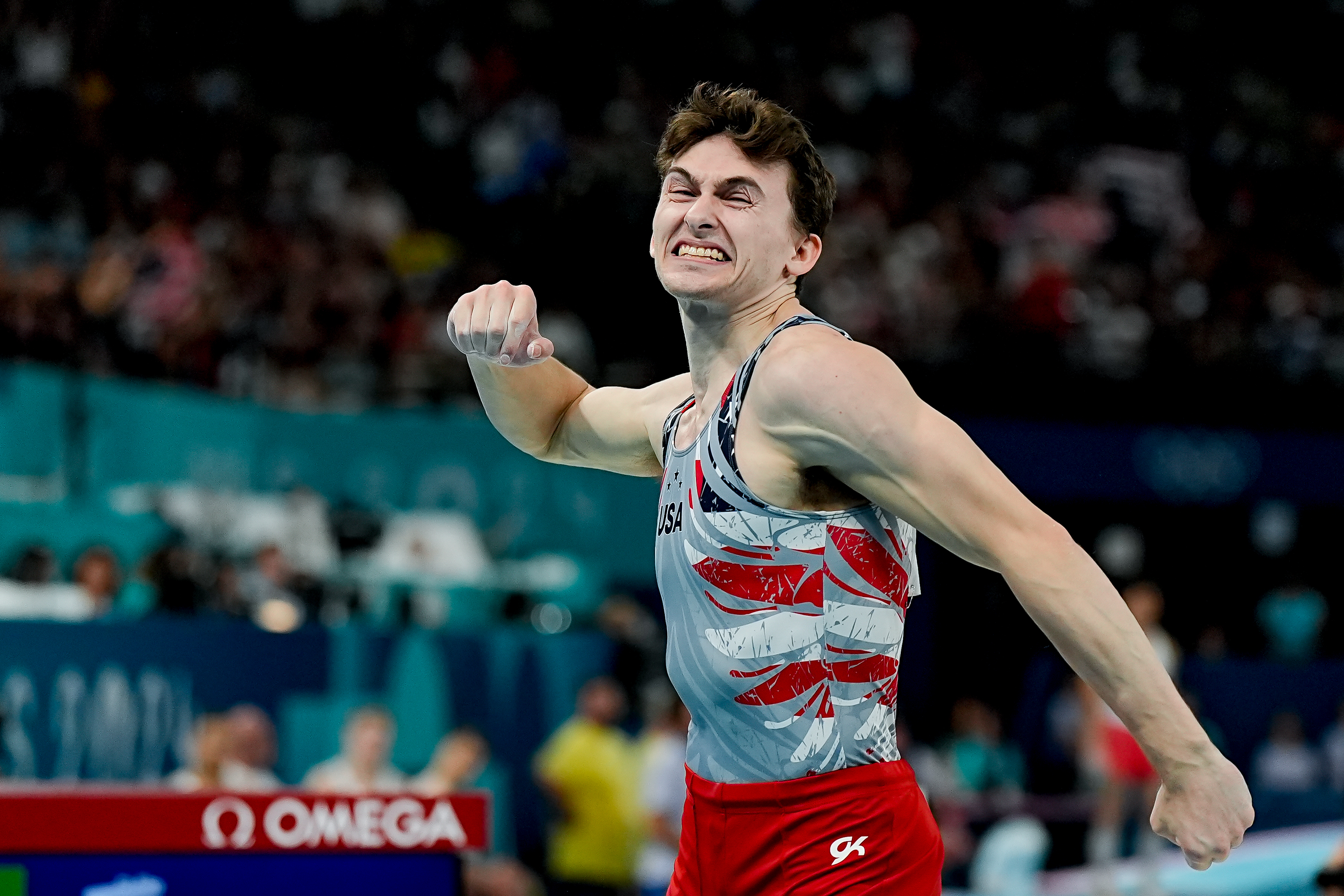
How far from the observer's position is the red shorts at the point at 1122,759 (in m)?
11.5

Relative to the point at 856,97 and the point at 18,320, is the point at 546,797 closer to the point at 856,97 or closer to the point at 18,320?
the point at 18,320

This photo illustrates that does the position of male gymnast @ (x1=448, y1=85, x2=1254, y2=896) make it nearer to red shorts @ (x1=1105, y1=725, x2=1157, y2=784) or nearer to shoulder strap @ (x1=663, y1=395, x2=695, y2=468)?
shoulder strap @ (x1=663, y1=395, x2=695, y2=468)

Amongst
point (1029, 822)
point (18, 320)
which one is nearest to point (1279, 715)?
point (1029, 822)

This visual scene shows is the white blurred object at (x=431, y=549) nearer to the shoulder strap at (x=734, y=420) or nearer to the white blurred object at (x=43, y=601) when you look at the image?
the white blurred object at (x=43, y=601)

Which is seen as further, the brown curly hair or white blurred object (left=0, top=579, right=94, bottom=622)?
white blurred object (left=0, top=579, right=94, bottom=622)

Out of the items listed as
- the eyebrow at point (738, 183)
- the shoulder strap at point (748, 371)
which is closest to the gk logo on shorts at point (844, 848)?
the shoulder strap at point (748, 371)

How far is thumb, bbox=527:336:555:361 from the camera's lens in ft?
11.8

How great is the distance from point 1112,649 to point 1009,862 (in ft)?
30.1

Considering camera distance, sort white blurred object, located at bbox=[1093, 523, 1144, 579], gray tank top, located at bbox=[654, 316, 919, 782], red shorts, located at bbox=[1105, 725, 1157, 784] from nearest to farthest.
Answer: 1. gray tank top, located at bbox=[654, 316, 919, 782]
2. red shorts, located at bbox=[1105, 725, 1157, 784]
3. white blurred object, located at bbox=[1093, 523, 1144, 579]

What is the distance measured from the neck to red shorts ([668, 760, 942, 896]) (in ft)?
2.64

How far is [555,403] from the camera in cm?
412

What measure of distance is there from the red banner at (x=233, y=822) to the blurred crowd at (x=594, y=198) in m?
7.00

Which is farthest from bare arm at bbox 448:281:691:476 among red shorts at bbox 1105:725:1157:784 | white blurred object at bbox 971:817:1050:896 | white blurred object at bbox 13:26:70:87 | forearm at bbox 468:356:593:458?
white blurred object at bbox 13:26:70:87

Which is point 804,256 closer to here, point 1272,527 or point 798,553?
point 798,553
